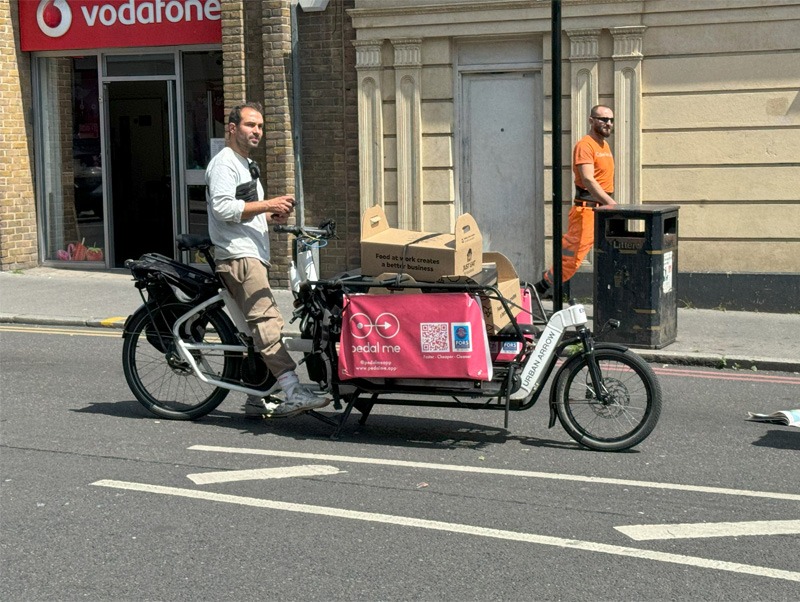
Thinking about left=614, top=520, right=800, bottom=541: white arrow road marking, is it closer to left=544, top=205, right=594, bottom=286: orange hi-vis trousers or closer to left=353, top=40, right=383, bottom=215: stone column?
left=544, top=205, right=594, bottom=286: orange hi-vis trousers

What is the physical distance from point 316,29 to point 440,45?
5.13ft

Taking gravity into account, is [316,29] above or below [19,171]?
above

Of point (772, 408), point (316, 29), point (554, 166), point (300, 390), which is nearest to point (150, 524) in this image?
point (300, 390)

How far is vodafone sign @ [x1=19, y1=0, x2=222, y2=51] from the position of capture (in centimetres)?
1505

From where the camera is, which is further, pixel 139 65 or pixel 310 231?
pixel 139 65

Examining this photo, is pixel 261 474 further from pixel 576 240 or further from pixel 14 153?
pixel 14 153

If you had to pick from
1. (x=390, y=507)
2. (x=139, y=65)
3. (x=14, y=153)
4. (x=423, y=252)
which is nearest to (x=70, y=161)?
(x=14, y=153)

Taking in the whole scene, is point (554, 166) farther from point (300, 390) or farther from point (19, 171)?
point (19, 171)

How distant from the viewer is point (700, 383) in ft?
30.6

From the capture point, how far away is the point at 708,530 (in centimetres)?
553

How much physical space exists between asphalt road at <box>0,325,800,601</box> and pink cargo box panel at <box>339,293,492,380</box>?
48 centimetres

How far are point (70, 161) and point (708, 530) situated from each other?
1274cm

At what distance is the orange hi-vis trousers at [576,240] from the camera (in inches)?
454

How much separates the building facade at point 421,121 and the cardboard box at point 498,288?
595 centimetres
